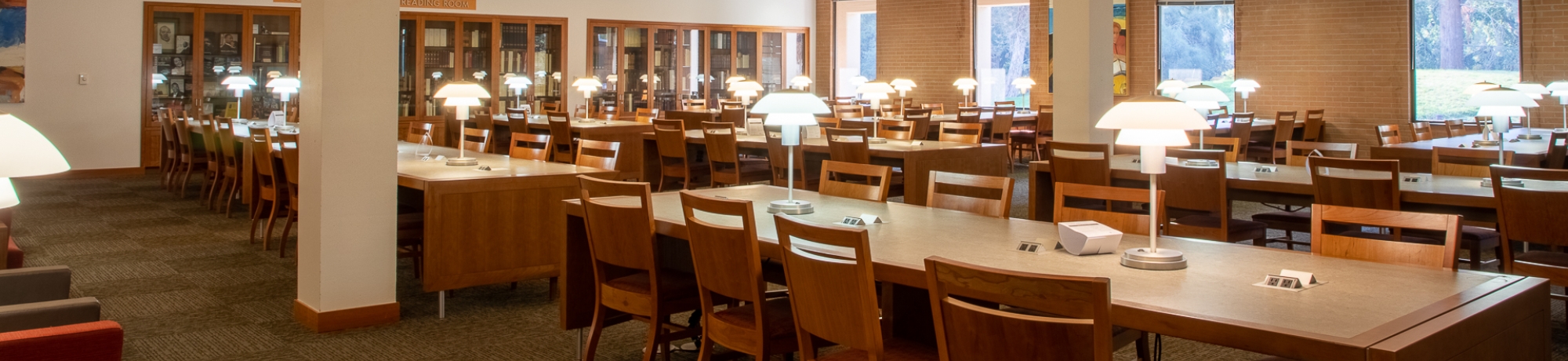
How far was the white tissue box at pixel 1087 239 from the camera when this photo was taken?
9.59 feet

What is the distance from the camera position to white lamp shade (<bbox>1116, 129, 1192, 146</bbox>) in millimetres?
2689

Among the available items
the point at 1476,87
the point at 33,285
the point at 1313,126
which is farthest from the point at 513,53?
the point at 33,285

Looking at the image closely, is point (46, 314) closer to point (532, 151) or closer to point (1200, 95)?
point (532, 151)

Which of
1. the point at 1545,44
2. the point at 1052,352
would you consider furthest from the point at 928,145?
the point at 1545,44

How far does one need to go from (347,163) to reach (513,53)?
30.5ft

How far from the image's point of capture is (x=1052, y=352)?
7.11 ft

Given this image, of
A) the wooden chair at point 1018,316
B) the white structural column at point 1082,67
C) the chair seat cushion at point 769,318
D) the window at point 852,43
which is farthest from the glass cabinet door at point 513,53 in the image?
the wooden chair at point 1018,316

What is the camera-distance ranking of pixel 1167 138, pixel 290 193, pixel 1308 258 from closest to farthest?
pixel 1167 138, pixel 1308 258, pixel 290 193

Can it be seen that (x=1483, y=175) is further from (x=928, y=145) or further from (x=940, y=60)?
(x=940, y=60)

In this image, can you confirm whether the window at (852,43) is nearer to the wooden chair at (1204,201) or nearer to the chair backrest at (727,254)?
the wooden chair at (1204,201)

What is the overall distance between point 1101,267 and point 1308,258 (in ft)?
1.80

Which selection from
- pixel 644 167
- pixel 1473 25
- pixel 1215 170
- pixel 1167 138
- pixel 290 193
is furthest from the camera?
pixel 1473 25

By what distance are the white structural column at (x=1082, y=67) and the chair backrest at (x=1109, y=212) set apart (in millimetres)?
2982

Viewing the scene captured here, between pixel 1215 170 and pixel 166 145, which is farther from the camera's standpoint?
pixel 166 145
